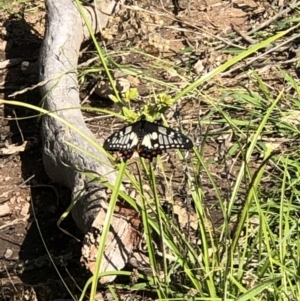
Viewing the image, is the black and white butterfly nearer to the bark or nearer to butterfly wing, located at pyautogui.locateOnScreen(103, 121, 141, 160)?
butterfly wing, located at pyautogui.locateOnScreen(103, 121, 141, 160)

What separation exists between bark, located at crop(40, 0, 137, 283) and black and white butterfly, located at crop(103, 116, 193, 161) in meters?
0.28

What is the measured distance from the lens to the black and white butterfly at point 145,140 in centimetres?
234

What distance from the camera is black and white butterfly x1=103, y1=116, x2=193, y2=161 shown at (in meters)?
2.34

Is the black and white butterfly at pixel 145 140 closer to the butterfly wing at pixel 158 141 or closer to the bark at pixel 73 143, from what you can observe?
the butterfly wing at pixel 158 141

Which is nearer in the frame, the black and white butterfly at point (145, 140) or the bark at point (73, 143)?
the black and white butterfly at point (145, 140)

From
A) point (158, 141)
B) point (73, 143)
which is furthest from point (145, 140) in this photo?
point (73, 143)

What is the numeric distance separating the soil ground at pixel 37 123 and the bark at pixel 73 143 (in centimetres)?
19

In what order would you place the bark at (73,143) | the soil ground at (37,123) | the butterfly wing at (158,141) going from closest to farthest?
the butterfly wing at (158,141) → the bark at (73,143) → the soil ground at (37,123)

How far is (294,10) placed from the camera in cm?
527

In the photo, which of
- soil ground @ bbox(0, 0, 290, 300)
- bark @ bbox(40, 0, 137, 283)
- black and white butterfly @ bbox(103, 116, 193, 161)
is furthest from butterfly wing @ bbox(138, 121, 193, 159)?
soil ground @ bbox(0, 0, 290, 300)

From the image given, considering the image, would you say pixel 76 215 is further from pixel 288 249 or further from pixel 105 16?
pixel 105 16

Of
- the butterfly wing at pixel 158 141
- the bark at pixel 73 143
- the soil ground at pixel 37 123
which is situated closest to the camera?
the butterfly wing at pixel 158 141

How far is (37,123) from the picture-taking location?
4852 mm

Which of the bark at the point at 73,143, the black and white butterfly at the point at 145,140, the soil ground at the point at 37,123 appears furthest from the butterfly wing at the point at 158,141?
the soil ground at the point at 37,123
